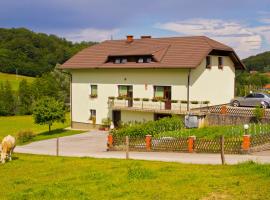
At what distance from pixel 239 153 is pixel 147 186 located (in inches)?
421

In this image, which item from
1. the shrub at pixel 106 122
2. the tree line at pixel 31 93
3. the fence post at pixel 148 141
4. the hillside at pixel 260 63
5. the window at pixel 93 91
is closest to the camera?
the fence post at pixel 148 141

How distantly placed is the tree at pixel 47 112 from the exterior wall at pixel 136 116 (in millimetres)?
6486

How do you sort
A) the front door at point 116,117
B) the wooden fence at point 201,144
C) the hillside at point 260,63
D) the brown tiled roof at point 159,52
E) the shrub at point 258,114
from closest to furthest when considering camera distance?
the wooden fence at point 201,144, the shrub at point 258,114, the brown tiled roof at point 159,52, the front door at point 116,117, the hillside at point 260,63

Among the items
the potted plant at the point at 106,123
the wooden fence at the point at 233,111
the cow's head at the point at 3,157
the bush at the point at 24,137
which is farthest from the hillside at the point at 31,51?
the cow's head at the point at 3,157

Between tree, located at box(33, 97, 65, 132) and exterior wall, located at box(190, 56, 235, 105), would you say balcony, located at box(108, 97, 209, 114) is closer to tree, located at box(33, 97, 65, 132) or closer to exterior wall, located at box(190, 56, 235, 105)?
exterior wall, located at box(190, 56, 235, 105)

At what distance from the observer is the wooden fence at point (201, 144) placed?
21.4 metres

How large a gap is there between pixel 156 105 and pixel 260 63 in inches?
3928

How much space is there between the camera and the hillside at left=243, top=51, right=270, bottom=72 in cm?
12381

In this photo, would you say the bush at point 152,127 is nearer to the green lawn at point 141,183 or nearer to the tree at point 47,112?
the green lawn at point 141,183

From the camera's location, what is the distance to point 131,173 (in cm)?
1339

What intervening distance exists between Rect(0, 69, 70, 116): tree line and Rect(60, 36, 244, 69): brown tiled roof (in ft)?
119

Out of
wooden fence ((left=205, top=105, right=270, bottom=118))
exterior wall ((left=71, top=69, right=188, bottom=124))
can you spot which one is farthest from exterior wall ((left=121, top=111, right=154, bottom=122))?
wooden fence ((left=205, top=105, right=270, bottom=118))

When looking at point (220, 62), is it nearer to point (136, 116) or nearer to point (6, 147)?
point (136, 116)

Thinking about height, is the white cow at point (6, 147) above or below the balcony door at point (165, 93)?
below
